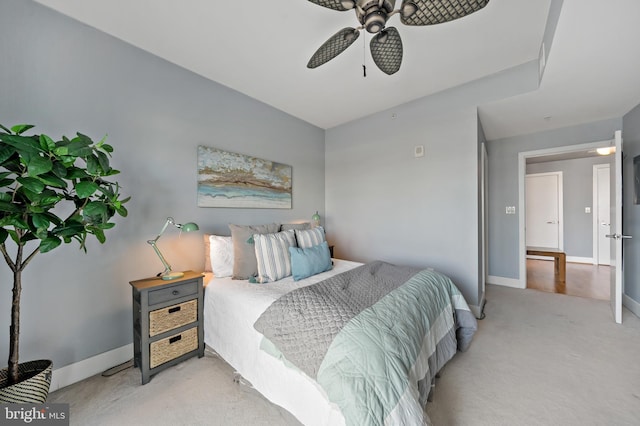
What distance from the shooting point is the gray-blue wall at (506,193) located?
3.65 meters

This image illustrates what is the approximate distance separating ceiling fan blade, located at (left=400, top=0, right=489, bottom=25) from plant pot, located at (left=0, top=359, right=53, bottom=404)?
2.70m

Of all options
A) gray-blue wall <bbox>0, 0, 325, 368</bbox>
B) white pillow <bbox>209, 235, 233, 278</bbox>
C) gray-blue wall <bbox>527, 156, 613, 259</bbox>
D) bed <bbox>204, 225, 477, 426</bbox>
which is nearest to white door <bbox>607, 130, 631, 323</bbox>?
bed <bbox>204, 225, 477, 426</bbox>

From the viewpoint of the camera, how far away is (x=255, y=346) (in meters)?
1.63

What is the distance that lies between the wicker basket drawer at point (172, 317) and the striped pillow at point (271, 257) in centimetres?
56

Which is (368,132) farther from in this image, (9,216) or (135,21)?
(9,216)

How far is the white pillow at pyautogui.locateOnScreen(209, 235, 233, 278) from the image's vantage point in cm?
226

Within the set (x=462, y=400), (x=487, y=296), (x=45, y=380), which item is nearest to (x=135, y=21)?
(x=45, y=380)

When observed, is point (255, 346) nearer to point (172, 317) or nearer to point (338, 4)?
point (172, 317)

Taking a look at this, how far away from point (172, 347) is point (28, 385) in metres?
0.74

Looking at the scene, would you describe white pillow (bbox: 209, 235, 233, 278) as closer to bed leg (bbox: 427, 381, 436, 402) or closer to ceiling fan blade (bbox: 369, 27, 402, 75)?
bed leg (bbox: 427, 381, 436, 402)

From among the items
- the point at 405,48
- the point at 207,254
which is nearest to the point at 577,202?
the point at 405,48

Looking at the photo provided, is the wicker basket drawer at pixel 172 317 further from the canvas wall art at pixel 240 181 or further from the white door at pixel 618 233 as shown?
the white door at pixel 618 233

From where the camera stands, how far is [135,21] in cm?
183

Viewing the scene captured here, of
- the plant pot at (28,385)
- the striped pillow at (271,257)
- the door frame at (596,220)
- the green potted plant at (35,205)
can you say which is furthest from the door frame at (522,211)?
the plant pot at (28,385)
